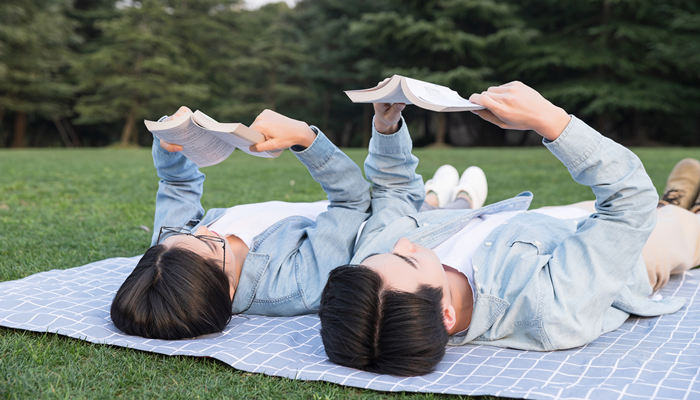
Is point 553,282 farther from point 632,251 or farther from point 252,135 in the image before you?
point 252,135

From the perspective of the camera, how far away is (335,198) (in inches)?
91.8

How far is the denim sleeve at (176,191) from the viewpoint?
246cm

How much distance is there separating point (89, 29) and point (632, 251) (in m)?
26.5

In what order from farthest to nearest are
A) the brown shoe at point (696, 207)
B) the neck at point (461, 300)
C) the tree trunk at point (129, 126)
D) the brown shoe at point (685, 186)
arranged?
1. the tree trunk at point (129, 126)
2. the brown shoe at point (685, 186)
3. the brown shoe at point (696, 207)
4. the neck at point (461, 300)

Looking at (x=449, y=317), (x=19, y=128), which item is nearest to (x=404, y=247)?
(x=449, y=317)

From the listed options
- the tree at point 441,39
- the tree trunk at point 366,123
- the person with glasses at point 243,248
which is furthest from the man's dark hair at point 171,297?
the tree trunk at point 366,123

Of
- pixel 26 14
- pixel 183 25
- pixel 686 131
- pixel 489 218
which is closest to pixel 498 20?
pixel 686 131

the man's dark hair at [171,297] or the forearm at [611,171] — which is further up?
the forearm at [611,171]

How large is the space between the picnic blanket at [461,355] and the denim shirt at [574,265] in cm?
7

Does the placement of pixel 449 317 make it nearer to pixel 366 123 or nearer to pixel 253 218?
pixel 253 218

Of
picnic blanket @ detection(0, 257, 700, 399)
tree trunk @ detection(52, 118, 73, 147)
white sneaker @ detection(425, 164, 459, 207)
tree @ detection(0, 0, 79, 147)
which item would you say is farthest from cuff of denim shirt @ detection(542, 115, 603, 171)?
tree trunk @ detection(52, 118, 73, 147)

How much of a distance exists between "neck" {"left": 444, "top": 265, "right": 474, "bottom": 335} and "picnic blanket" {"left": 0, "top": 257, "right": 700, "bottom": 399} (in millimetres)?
77

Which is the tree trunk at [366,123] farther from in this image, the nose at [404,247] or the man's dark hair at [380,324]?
the man's dark hair at [380,324]

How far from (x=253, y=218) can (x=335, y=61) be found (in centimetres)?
2060
